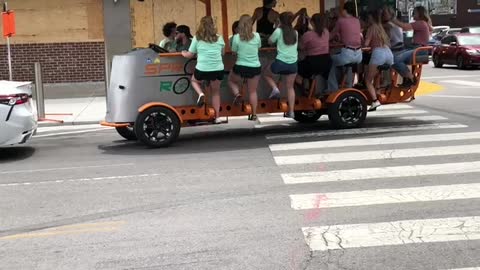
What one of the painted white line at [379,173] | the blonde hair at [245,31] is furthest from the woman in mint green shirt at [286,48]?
the painted white line at [379,173]

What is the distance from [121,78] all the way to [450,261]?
20.8 feet

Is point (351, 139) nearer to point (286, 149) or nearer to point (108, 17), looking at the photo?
point (286, 149)

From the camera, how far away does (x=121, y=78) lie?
9.67 m

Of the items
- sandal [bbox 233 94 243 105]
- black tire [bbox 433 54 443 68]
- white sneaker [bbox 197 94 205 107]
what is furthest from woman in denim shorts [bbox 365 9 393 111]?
black tire [bbox 433 54 443 68]

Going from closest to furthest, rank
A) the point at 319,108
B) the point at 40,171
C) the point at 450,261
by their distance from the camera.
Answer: the point at 450,261 → the point at 40,171 → the point at 319,108

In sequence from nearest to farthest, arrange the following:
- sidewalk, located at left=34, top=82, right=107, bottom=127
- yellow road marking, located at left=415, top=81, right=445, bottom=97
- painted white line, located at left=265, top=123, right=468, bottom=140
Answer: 1. painted white line, located at left=265, top=123, right=468, bottom=140
2. sidewalk, located at left=34, top=82, right=107, bottom=127
3. yellow road marking, located at left=415, top=81, right=445, bottom=97

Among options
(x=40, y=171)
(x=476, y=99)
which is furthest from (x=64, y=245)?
(x=476, y=99)

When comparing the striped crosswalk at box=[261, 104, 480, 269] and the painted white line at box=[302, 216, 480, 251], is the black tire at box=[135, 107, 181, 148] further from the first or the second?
the painted white line at box=[302, 216, 480, 251]

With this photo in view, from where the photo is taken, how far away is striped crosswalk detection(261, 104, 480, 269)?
5.22m

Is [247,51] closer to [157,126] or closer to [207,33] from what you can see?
[207,33]

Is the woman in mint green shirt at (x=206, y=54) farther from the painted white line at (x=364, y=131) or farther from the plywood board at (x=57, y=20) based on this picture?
the plywood board at (x=57, y=20)

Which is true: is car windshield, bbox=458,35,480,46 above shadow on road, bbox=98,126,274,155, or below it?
above

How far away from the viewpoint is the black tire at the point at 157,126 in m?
9.60

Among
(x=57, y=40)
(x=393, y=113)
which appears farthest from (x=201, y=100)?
(x=57, y=40)
